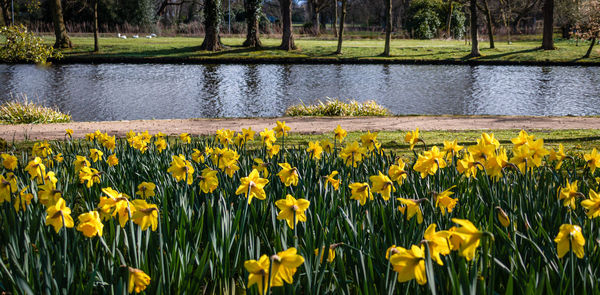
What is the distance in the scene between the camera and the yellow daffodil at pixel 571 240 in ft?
5.63

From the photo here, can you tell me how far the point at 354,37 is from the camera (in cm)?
4494

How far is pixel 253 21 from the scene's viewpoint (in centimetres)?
3275

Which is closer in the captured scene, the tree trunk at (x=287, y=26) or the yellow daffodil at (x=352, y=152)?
the yellow daffodil at (x=352, y=152)

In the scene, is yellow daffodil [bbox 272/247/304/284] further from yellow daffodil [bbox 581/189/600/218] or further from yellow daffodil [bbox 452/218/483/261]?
yellow daffodil [bbox 581/189/600/218]

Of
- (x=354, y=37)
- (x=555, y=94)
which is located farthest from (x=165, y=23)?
(x=555, y=94)

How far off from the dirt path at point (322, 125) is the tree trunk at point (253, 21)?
22138 millimetres

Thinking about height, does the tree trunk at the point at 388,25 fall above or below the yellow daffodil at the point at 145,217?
above

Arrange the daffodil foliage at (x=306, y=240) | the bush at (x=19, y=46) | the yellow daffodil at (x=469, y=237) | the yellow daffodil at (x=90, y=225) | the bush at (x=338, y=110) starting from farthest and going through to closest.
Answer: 1. the bush at (x=338, y=110)
2. the bush at (x=19, y=46)
3. the yellow daffodil at (x=90, y=225)
4. the daffodil foliage at (x=306, y=240)
5. the yellow daffodil at (x=469, y=237)

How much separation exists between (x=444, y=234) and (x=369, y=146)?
2.17 meters

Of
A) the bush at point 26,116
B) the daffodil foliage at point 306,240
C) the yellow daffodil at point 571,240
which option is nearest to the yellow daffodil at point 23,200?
the daffodil foliage at point 306,240

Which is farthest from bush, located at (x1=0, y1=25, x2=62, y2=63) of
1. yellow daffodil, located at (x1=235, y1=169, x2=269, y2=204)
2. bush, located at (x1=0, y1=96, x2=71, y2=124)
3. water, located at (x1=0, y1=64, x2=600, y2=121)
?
yellow daffodil, located at (x1=235, y1=169, x2=269, y2=204)

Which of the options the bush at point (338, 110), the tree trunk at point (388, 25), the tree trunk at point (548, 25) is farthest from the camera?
the tree trunk at point (548, 25)

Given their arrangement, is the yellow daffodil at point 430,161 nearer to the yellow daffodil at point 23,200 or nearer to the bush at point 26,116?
the yellow daffodil at point 23,200

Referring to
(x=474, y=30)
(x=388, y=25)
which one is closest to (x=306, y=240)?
(x=388, y=25)
